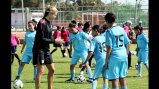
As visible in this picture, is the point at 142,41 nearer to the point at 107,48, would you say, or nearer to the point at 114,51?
the point at 114,51

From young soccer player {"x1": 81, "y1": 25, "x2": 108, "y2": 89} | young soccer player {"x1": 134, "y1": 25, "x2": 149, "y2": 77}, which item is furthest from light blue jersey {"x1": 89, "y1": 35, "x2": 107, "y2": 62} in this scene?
young soccer player {"x1": 134, "y1": 25, "x2": 149, "y2": 77}

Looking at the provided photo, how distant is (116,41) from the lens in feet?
22.4

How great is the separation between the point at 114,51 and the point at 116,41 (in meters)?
0.18

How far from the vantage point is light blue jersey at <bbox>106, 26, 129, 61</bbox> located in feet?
22.0

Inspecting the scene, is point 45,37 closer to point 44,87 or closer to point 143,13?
point 44,87

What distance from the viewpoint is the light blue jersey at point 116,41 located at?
6.71m

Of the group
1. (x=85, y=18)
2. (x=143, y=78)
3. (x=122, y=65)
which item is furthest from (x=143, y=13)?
(x=122, y=65)

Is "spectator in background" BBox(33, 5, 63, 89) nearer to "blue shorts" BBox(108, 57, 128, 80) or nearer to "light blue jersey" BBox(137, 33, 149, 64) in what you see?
"blue shorts" BBox(108, 57, 128, 80)

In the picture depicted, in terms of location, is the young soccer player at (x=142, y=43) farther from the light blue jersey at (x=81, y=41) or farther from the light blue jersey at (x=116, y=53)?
the light blue jersey at (x=116, y=53)

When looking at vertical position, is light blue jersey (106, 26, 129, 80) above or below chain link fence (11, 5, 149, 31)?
below

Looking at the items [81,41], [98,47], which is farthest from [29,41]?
[98,47]
